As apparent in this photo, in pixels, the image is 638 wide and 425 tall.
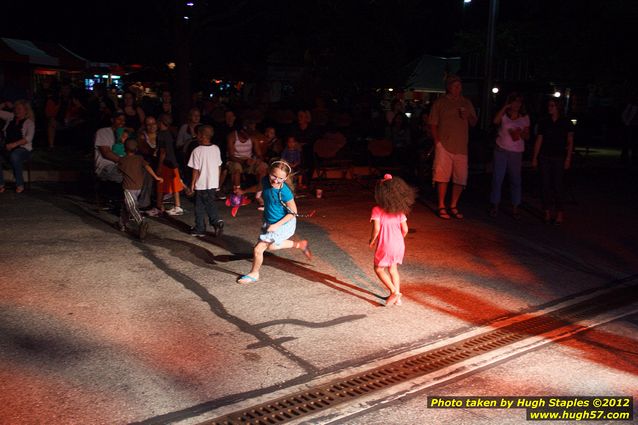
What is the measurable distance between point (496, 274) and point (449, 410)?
12.1ft

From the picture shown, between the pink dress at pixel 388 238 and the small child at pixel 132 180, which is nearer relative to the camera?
the pink dress at pixel 388 238

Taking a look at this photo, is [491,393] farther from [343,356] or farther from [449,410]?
[343,356]

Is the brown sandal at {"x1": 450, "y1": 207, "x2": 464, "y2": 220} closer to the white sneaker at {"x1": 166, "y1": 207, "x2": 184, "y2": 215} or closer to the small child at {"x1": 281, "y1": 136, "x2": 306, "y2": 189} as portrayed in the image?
the small child at {"x1": 281, "y1": 136, "x2": 306, "y2": 189}

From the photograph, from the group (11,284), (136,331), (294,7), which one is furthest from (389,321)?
(294,7)

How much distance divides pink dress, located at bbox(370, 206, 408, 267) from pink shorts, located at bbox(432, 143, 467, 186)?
4.59 metres

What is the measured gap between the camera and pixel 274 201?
700cm

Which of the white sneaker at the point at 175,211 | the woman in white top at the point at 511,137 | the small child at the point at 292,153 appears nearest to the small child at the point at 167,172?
the white sneaker at the point at 175,211

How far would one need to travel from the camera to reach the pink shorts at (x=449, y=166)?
10789 mm

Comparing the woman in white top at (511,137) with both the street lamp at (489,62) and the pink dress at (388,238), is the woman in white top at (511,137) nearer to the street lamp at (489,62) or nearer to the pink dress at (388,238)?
the pink dress at (388,238)

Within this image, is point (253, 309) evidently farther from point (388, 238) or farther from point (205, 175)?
point (205, 175)

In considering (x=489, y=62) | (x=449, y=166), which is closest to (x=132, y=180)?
(x=449, y=166)

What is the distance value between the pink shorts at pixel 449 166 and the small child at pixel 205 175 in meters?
3.75

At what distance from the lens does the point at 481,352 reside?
5.56 meters

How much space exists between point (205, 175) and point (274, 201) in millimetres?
2186
